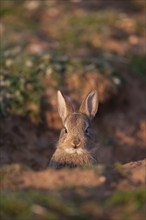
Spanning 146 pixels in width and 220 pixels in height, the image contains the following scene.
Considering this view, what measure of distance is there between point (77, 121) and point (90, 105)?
0.64 metres

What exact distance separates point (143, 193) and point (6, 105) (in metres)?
5.26

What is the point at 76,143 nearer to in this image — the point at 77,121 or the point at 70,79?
the point at 77,121

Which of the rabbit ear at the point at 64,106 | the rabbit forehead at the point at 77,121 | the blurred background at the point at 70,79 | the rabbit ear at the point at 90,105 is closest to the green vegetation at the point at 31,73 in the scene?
the blurred background at the point at 70,79

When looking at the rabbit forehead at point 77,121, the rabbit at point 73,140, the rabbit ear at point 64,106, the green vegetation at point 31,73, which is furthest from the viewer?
the green vegetation at point 31,73

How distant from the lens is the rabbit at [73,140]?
838cm

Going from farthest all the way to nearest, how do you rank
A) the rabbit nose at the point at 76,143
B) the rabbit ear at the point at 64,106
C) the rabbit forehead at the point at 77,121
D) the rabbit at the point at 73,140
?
the rabbit ear at the point at 64,106 → the rabbit forehead at the point at 77,121 → the rabbit nose at the point at 76,143 → the rabbit at the point at 73,140

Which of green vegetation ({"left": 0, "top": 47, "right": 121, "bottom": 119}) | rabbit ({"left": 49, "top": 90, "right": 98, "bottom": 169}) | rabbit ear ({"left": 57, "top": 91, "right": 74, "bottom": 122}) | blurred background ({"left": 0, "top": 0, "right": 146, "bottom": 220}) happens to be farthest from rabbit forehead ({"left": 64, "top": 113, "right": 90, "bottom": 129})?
green vegetation ({"left": 0, "top": 47, "right": 121, "bottom": 119})

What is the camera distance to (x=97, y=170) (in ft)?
19.9

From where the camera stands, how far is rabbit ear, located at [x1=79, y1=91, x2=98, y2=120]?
9.32 m

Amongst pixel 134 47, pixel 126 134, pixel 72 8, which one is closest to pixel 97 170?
pixel 126 134

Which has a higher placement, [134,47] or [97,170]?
[134,47]

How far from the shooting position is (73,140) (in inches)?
335

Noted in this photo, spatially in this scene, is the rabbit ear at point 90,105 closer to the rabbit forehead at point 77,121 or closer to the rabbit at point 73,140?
the rabbit at point 73,140

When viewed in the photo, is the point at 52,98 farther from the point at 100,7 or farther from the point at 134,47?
the point at 100,7
